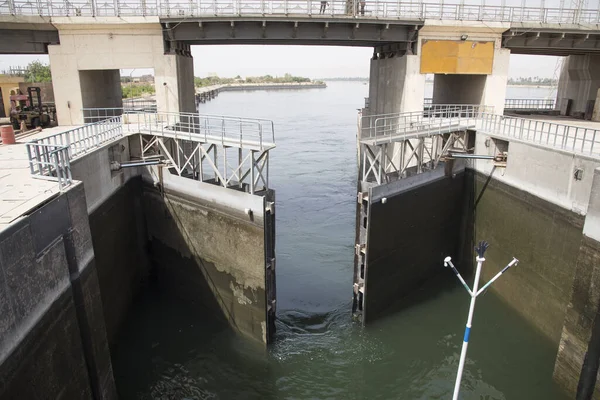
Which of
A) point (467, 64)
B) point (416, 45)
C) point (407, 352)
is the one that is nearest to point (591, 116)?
point (467, 64)

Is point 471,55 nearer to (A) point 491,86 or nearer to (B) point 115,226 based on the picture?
(A) point 491,86

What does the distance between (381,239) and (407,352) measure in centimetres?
387

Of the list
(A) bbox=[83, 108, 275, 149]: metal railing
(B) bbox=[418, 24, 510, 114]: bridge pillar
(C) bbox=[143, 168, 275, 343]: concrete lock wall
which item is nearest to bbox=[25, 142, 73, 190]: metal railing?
(C) bbox=[143, 168, 275, 343]: concrete lock wall

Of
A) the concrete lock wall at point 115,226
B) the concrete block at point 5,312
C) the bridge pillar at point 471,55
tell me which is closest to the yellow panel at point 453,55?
the bridge pillar at point 471,55

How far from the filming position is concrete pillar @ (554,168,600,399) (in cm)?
1105

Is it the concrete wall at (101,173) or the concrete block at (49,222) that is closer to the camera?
the concrete block at (49,222)

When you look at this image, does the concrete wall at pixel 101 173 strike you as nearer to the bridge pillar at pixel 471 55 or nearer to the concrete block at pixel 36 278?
the concrete block at pixel 36 278

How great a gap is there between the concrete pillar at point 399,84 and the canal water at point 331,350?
9359 mm

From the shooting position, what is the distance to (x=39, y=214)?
873 cm

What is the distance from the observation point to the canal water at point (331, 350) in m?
12.9

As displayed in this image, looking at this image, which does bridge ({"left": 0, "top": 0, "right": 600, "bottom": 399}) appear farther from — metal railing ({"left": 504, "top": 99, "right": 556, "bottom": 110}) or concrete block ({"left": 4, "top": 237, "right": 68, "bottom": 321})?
metal railing ({"left": 504, "top": 99, "right": 556, "bottom": 110})

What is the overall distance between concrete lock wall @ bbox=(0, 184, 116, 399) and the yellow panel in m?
18.7

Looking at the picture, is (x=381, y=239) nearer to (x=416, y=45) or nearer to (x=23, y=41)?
→ (x=416, y=45)

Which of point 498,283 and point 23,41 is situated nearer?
point 498,283
